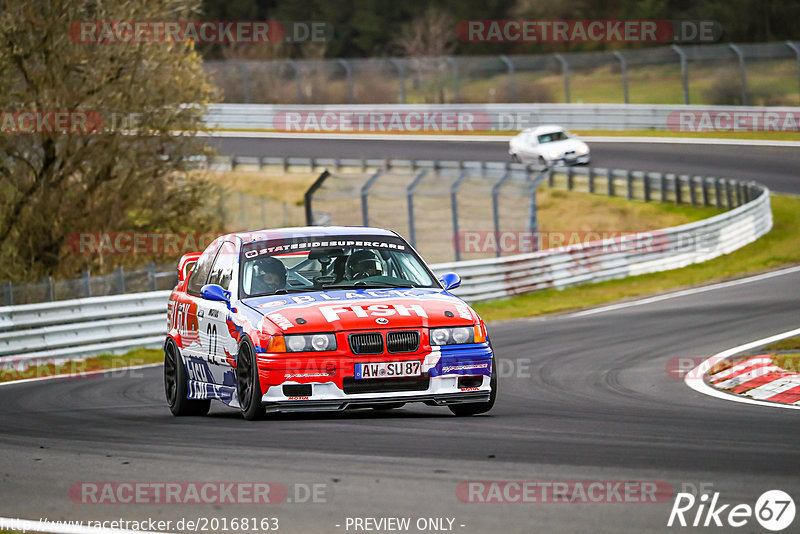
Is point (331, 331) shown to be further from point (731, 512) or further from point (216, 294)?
point (731, 512)

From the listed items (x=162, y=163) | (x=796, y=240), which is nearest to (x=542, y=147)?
(x=796, y=240)

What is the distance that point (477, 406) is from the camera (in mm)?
9969

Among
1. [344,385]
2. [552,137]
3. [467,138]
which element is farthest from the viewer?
[467,138]

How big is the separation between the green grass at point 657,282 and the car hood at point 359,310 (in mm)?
13240

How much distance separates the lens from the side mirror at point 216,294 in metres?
10.3

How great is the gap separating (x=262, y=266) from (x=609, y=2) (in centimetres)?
7785

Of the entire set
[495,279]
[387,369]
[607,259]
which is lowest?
[607,259]

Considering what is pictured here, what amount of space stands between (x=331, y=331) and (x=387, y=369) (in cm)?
49

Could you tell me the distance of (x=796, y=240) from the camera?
101 feet

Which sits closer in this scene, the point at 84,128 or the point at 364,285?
the point at 364,285

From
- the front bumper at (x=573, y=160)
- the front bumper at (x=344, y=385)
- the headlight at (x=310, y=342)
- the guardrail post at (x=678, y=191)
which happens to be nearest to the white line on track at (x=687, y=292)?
the guardrail post at (x=678, y=191)

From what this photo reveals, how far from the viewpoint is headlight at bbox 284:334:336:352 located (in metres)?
9.30

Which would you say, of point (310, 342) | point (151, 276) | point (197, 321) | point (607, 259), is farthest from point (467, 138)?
point (310, 342)

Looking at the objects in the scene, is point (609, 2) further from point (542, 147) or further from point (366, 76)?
point (542, 147)
